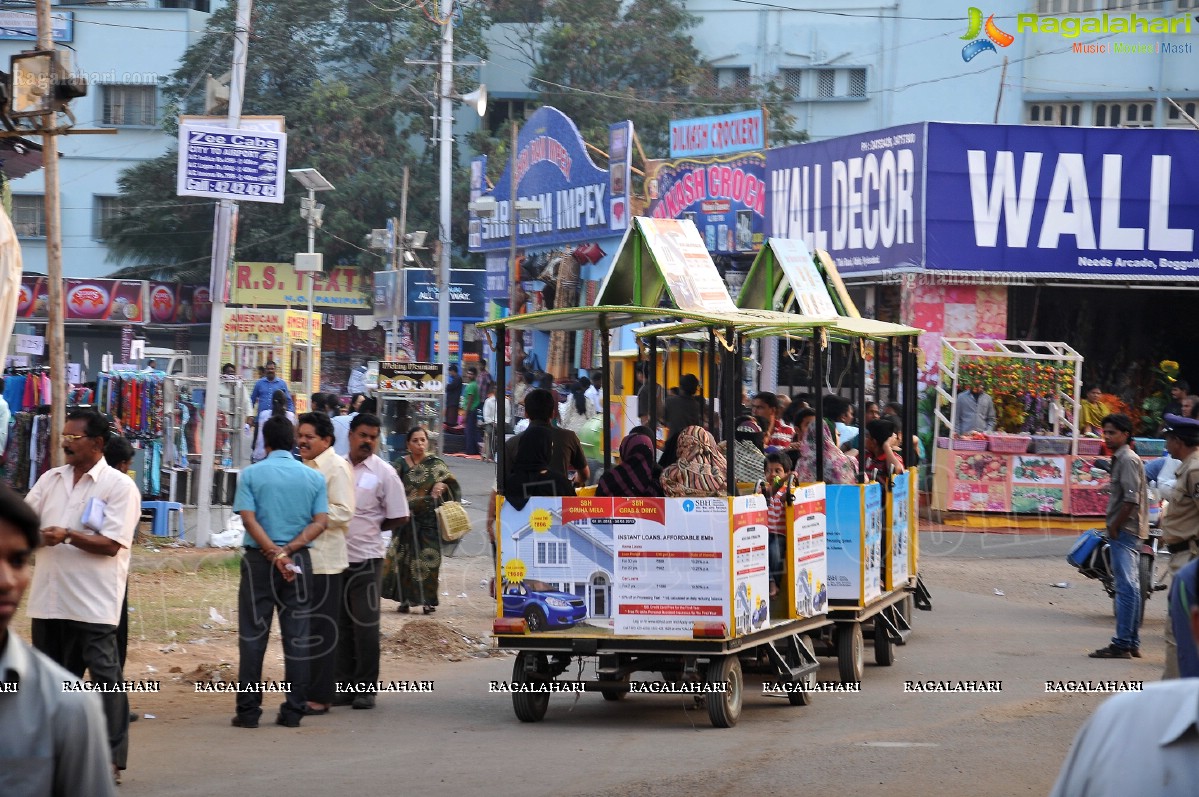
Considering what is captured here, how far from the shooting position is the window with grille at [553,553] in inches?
368

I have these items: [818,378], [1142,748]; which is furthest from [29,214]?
[1142,748]

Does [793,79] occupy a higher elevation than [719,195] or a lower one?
higher

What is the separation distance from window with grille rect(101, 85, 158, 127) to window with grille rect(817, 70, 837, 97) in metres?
20.9

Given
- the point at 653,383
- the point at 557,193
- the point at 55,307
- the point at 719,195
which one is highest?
the point at 557,193

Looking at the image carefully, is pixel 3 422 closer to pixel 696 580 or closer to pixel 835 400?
pixel 835 400

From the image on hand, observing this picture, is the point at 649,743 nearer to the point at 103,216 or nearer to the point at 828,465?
the point at 828,465

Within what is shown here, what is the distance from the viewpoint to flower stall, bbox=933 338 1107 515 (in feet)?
70.7

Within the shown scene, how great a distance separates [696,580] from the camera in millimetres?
9133

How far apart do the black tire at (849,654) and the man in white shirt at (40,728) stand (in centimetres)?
868

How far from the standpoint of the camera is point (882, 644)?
11.8 m

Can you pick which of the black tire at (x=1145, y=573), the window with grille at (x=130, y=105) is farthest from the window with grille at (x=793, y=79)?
the black tire at (x=1145, y=573)

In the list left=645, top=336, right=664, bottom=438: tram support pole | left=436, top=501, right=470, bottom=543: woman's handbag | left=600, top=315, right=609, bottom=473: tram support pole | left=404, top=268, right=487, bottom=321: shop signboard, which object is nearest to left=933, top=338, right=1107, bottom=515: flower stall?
left=645, top=336, right=664, bottom=438: tram support pole

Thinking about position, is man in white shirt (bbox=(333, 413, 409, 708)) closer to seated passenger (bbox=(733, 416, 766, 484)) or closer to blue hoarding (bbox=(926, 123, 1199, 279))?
seated passenger (bbox=(733, 416, 766, 484))

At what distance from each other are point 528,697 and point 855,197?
17542 mm
